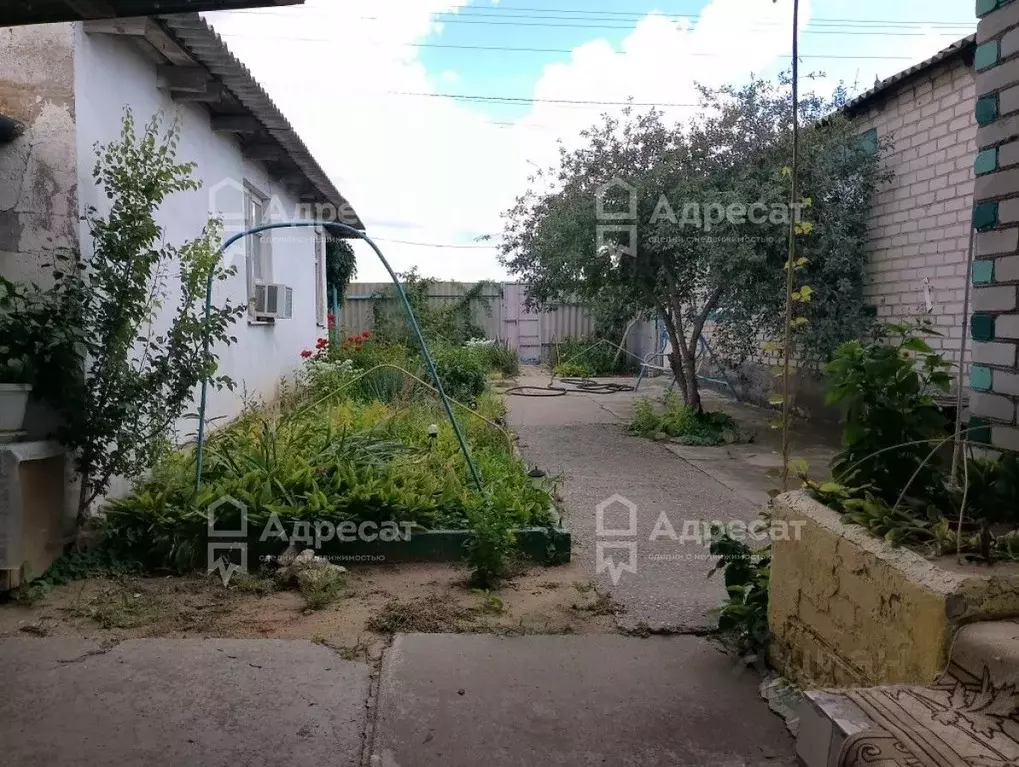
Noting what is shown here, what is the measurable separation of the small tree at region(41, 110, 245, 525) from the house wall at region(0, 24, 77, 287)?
15 centimetres

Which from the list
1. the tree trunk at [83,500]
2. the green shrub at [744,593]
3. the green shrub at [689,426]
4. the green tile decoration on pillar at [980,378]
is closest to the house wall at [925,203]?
the green shrub at [689,426]

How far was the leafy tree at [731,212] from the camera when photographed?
7.09 meters

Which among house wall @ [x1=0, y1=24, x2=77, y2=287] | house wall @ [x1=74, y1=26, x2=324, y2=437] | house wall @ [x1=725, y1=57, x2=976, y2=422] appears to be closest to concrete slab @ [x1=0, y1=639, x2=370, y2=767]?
house wall @ [x1=0, y1=24, x2=77, y2=287]

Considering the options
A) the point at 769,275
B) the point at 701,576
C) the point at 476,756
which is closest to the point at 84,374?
the point at 476,756

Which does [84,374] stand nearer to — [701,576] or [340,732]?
[340,732]

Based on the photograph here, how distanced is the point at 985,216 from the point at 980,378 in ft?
1.90

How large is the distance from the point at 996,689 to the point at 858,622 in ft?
1.72

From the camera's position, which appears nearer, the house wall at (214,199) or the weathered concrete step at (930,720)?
the weathered concrete step at (930,720)

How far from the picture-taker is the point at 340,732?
7.91ft

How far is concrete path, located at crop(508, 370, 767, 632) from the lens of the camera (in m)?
3.61

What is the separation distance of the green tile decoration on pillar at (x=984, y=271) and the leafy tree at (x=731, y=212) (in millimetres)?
4276

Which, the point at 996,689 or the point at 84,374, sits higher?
the point at 84,374

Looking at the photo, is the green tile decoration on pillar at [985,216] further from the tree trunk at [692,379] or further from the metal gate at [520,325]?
the metal gate at [520,325]

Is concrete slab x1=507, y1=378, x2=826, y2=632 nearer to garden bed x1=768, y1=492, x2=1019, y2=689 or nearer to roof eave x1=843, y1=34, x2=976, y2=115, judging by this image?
garden bed x1=768, y1=492, x2=1019, y2=689
